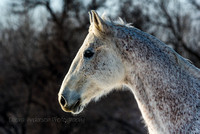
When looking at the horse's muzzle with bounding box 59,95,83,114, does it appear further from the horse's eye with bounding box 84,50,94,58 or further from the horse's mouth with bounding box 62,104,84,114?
the horse's eye with bounding box 84,50,94,58

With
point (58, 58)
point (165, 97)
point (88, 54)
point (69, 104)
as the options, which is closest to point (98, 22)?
point (88, 54)

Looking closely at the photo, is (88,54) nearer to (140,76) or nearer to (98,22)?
(98,22)

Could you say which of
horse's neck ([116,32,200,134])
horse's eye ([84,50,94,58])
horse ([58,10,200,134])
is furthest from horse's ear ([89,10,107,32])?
horse's neck ([116,32,200,134])

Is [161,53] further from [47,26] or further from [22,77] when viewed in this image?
[47,26]

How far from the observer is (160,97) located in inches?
115

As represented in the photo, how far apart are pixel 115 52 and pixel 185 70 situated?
73cm

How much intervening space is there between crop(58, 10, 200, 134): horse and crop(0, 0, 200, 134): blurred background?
27.4ft

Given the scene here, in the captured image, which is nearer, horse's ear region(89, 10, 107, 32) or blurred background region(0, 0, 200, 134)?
horse's ear region(89, 10, 107, 32)

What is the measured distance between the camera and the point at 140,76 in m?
3.01

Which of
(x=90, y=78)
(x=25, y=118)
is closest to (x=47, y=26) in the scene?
(x=25, y=118)

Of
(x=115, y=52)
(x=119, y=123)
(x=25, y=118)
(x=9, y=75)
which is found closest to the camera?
(x=115, y=52)

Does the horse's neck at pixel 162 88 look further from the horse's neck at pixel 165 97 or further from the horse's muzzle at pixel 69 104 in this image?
the horse's muzzle at pixel 69 104

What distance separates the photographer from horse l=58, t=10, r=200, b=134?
287 cm

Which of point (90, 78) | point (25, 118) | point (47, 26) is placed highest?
point (90, 78)
